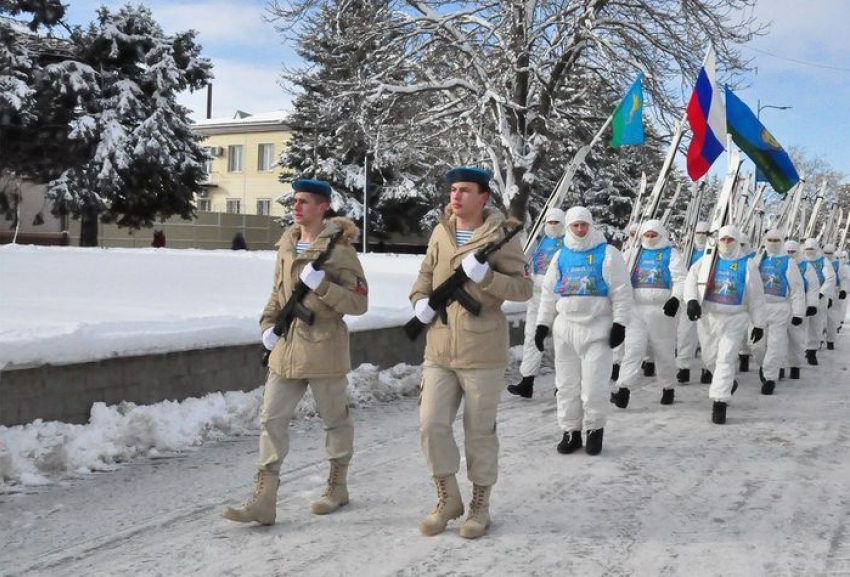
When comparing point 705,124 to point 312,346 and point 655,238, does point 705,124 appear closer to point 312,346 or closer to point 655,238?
point 655,238

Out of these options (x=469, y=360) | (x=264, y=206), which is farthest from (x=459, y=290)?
(x=264, y=206)

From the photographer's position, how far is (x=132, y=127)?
1209 inches

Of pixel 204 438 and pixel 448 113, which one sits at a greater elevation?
pixel 448 113

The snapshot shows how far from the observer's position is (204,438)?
674cm

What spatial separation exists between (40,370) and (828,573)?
15.7 ft

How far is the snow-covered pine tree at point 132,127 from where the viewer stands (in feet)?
96.1

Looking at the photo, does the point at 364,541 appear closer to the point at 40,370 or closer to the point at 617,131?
the point at 40,370

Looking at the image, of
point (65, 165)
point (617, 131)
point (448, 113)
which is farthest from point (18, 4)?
point (617, 131)

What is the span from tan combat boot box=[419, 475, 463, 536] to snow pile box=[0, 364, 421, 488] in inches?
95.8

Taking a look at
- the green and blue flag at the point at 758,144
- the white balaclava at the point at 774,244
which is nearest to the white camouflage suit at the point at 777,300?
the white balaclava at the point at 774,244

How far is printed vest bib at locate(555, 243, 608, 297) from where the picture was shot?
6.73 m

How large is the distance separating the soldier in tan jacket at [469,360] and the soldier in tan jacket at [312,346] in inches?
19.3

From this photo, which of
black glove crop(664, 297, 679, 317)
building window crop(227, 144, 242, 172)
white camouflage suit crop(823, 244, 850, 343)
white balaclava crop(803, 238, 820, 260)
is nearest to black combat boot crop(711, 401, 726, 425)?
black glove crop(664, 297, 679, 317)

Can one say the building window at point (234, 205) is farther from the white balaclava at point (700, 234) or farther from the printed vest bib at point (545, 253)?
the printed vest bib at point (545, 253)
